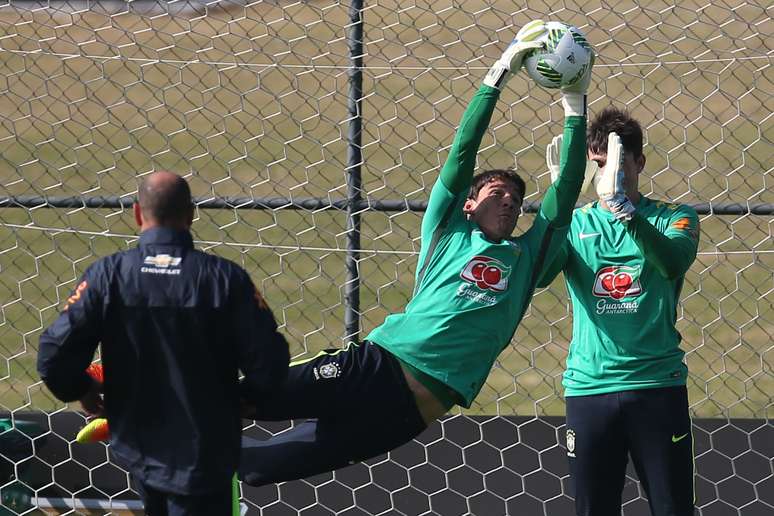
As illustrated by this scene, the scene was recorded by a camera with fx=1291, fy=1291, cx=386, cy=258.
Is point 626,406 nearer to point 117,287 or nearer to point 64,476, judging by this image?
point 117,287

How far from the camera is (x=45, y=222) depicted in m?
9.69

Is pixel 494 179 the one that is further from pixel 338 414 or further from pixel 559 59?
pixel 338 414

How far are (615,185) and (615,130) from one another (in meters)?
0.32

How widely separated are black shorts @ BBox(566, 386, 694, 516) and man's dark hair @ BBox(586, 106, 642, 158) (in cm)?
77

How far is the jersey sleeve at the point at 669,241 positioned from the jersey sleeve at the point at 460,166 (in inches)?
20.6

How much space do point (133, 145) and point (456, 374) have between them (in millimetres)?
2111

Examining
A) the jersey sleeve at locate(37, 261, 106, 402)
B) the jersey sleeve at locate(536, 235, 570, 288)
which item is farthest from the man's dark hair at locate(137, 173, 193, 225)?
the jersey sleeve at locate(536, 235, 570, 288)

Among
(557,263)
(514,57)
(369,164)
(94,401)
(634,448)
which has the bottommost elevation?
(369,164)

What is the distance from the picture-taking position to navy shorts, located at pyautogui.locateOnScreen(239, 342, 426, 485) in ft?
12.6

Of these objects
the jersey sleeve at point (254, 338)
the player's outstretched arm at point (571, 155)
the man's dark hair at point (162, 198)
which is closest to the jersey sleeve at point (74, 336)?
the man's dark hair at point (162, 198)

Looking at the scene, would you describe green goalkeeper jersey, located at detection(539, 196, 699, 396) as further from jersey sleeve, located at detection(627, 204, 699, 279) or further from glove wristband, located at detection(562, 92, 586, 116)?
glove wristband, located at detection(562, 92, 586, 116)

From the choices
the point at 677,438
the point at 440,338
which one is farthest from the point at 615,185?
the point at 677,438

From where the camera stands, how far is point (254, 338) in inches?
126

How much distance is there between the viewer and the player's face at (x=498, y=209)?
13.3 ft
